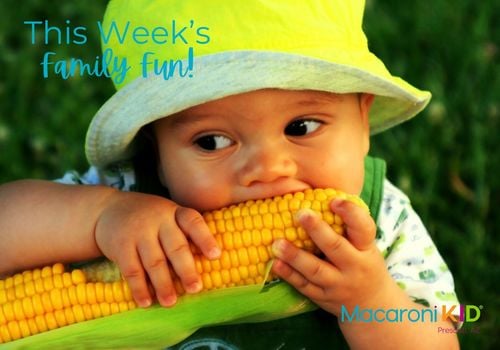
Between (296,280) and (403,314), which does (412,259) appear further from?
(296,280)

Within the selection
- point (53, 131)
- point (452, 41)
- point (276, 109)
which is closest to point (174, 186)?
point (276, 109)

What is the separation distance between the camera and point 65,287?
199 cm

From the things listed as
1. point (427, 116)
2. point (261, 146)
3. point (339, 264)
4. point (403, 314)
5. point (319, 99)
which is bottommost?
point (403, 314)

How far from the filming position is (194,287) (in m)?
1.92

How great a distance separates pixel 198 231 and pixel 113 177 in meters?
0.62

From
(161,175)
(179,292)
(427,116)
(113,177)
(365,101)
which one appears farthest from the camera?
(427,116)

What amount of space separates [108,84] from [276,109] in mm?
1772

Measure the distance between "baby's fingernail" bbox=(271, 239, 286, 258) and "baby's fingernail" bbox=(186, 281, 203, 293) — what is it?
180mm

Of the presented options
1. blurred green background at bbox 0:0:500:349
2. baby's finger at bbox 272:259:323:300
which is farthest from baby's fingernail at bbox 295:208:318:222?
blurred green background at bbox 0:0:500:349

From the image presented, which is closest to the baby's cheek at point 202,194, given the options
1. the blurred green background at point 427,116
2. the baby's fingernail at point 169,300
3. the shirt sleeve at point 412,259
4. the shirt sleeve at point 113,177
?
the baby's fingernail at point 169,300

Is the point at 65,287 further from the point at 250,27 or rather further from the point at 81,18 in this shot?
the point at 81,18

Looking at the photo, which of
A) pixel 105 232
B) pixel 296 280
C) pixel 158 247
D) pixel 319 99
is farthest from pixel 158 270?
pixel 319 99

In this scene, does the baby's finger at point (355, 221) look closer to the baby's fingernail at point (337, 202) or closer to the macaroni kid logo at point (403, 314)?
the baby's fingernail at point (337, 202)

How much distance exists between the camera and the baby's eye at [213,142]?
201cm
